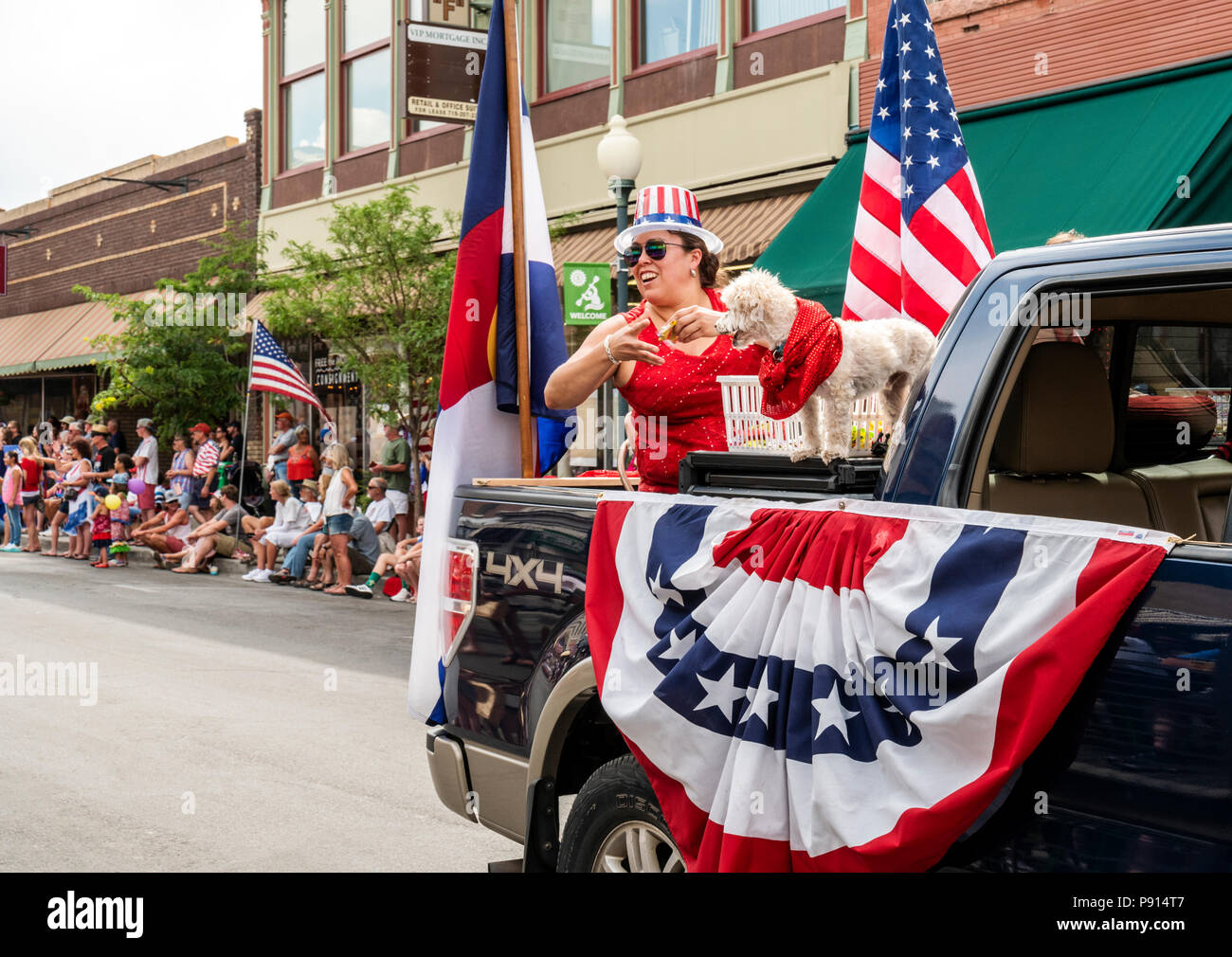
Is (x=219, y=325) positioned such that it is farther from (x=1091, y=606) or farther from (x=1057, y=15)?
(x=1091, y=606)

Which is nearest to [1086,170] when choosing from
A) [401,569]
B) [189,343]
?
[401,569]

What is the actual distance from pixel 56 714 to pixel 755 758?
6363 mm

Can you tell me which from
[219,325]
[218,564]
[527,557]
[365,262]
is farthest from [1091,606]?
[219,325]

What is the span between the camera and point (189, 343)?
67.7ft

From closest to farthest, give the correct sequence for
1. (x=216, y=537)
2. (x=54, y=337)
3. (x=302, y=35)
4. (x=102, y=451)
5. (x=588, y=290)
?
(x=588, y=290) < (x=216, y=537) < (x=302, y=35) < (x=102, y=451) < (x=54, y=337)

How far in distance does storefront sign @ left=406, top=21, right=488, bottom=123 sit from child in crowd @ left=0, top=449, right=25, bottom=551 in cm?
1031

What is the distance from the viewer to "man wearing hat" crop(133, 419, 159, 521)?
Answer: 20108 millimetres

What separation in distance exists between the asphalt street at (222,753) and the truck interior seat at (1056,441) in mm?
2910

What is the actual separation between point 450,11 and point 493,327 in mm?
13160

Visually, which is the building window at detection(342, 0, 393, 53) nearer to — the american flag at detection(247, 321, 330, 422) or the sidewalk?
the american flag at detection(247, 321, 330, 422)

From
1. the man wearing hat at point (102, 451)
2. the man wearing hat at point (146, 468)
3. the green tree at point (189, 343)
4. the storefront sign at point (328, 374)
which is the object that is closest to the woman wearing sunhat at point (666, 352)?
the green tree at point (189, 343)

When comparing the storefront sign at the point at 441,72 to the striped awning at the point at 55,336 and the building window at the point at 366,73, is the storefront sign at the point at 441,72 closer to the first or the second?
the building window at the point at 366,73

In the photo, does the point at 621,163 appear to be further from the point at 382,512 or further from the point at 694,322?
the point at 694,322

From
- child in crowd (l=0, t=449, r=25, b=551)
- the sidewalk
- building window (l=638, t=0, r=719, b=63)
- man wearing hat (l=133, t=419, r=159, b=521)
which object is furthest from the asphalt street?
child in crowd (l=0, t=449, r=25, b=551)
